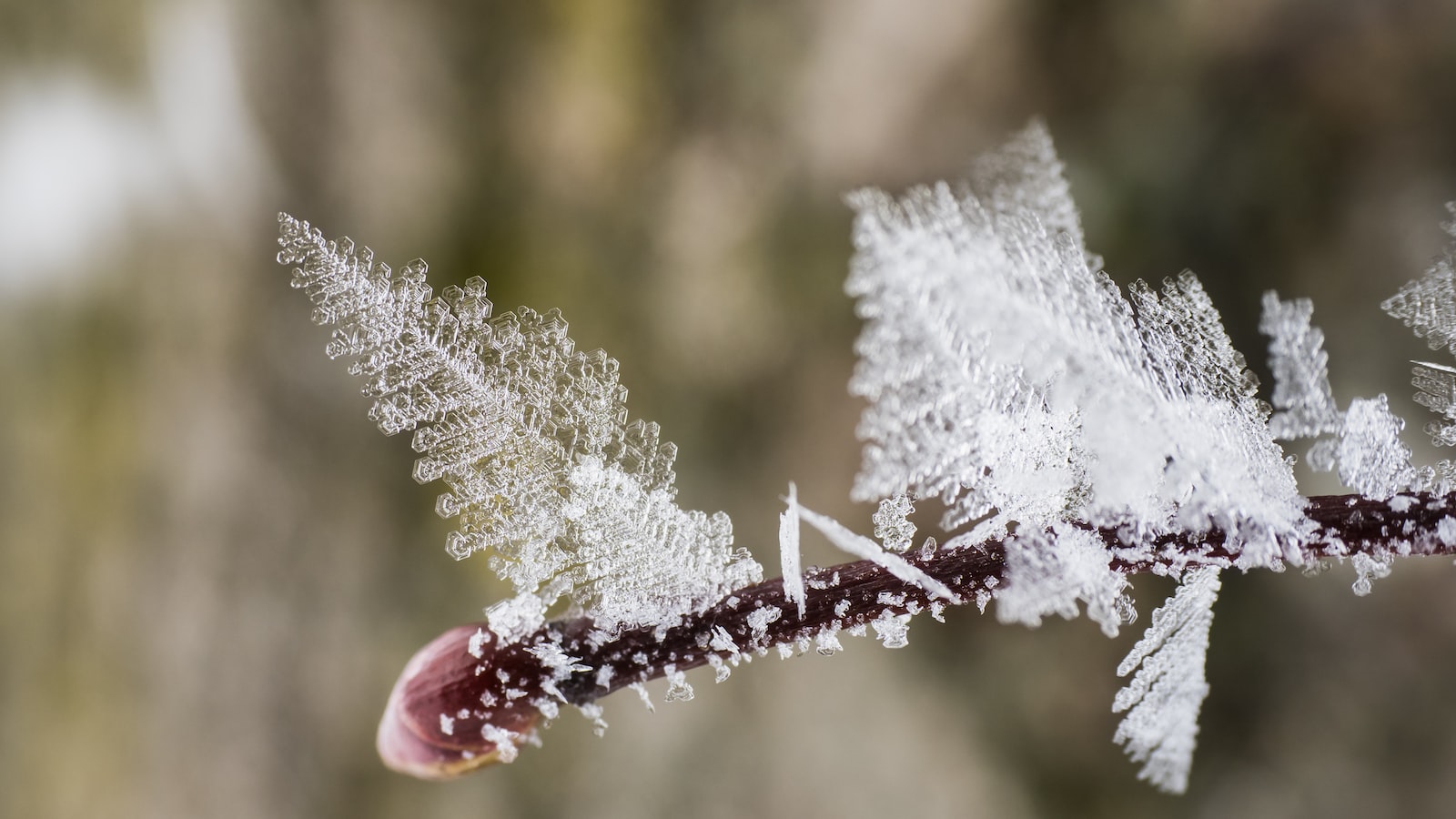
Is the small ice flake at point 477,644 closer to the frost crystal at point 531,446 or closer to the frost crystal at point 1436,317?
the frost crystal at point 531,446

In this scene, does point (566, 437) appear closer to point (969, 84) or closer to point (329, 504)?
point (969, 84)

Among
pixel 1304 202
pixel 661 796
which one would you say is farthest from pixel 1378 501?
pixel 661 796

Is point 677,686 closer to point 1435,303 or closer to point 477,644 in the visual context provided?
point 477,644

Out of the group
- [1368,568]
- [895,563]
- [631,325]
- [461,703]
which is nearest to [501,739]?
[461,703]

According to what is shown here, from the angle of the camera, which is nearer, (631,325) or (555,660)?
(555,660)

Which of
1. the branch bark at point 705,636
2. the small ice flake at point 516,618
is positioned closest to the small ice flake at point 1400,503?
the branch bark at point 705,636

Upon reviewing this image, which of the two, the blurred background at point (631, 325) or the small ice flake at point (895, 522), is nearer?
the small ice flake at point (895, 522)
